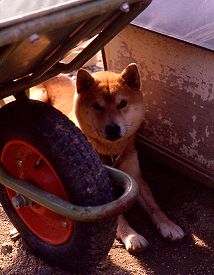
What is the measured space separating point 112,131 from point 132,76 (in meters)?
0.36

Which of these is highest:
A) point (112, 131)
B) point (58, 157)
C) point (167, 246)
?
point (58, 157)

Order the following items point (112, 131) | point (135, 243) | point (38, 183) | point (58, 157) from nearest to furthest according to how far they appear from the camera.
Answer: point (58, 157)
point (38, 183)
point (135, 243)
point (112, 131)

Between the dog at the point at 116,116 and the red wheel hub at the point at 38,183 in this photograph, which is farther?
the dog at the point at 116,116

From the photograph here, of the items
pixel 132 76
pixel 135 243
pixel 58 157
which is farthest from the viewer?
pixel 132 76

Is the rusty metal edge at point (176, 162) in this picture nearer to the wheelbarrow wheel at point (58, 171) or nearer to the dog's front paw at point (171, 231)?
the dog's front paw at point (171, 231)

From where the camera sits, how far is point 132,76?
3.14 metres

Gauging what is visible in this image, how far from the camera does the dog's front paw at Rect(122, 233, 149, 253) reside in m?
2.78

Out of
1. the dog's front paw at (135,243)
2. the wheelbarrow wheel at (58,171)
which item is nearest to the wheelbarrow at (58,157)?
the wheelbarrow wheel at (58,171)

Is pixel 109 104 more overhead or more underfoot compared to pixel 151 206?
more overhead

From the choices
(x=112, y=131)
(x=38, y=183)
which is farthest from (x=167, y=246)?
(x=38, y=183)

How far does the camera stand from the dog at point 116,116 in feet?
10.0

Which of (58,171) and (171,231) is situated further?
(171,231)

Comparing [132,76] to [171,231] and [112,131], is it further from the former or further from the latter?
[171,231]

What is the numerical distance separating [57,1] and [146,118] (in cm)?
141
